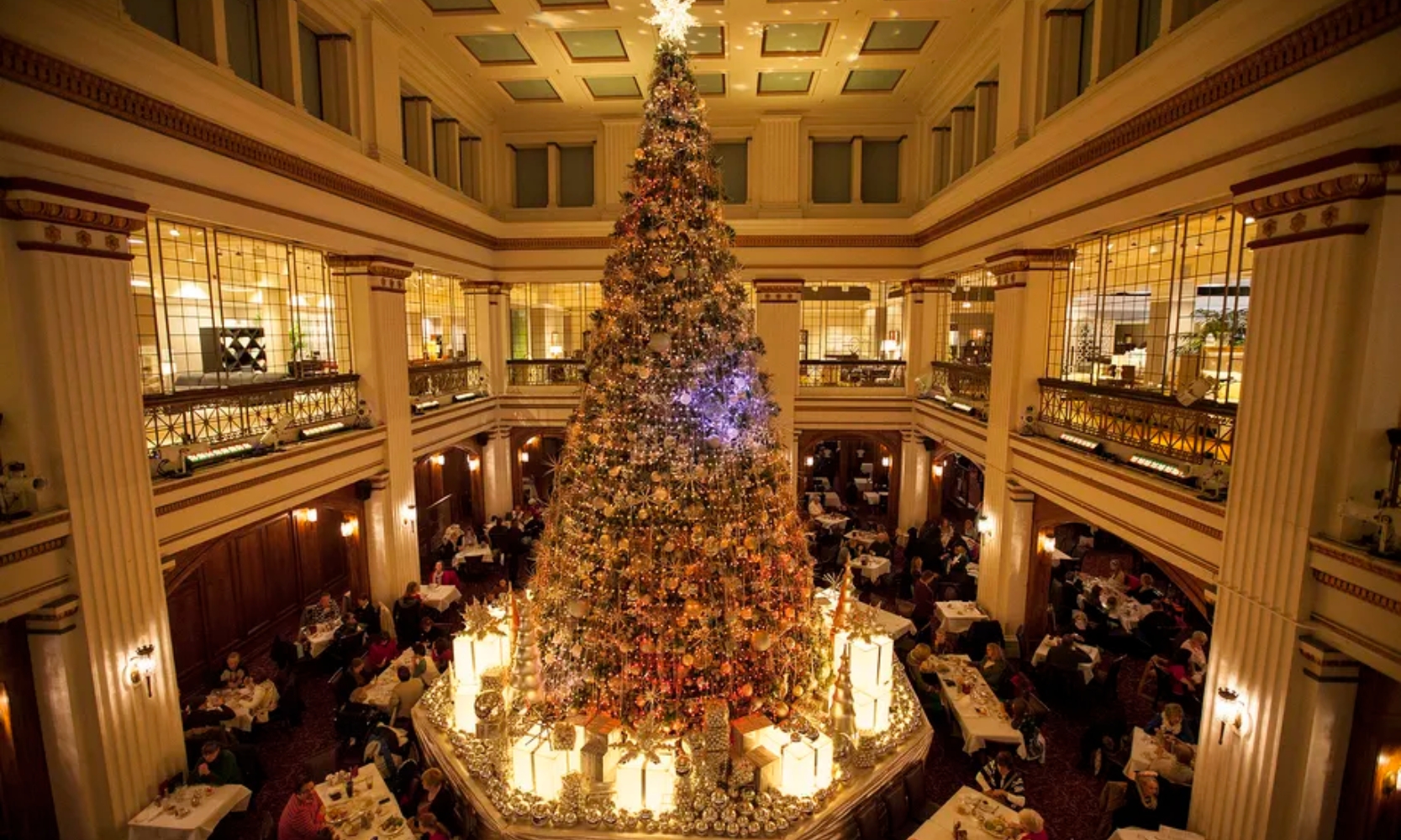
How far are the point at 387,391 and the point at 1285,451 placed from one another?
11.4m

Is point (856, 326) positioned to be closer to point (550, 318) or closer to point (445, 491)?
point (550, 318)

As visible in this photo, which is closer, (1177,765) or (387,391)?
(1177,765)

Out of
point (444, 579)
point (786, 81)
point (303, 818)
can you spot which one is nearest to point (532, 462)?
point (444, 579)

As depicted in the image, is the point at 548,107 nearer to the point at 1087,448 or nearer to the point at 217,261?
the point at 217,261

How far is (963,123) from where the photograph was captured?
1301 cm

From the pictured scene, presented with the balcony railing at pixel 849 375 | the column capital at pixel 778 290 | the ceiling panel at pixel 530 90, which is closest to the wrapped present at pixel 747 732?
the column capital at pixel 778 290

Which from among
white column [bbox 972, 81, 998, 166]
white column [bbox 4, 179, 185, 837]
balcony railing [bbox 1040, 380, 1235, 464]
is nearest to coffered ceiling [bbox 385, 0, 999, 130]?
white column [bbox 972, 81, 998, 166]

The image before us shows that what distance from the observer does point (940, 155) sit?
14.5 m

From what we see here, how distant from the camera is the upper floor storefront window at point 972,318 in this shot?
16.3 m

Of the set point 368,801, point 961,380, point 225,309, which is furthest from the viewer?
point 961,380

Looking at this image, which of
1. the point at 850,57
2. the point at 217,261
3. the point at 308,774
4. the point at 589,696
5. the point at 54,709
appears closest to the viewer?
the point at 54,709

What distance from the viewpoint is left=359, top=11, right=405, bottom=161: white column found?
10344mm

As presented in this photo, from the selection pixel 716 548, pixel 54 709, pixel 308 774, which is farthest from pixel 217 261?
pixel 716 548

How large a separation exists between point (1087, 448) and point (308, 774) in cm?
969
